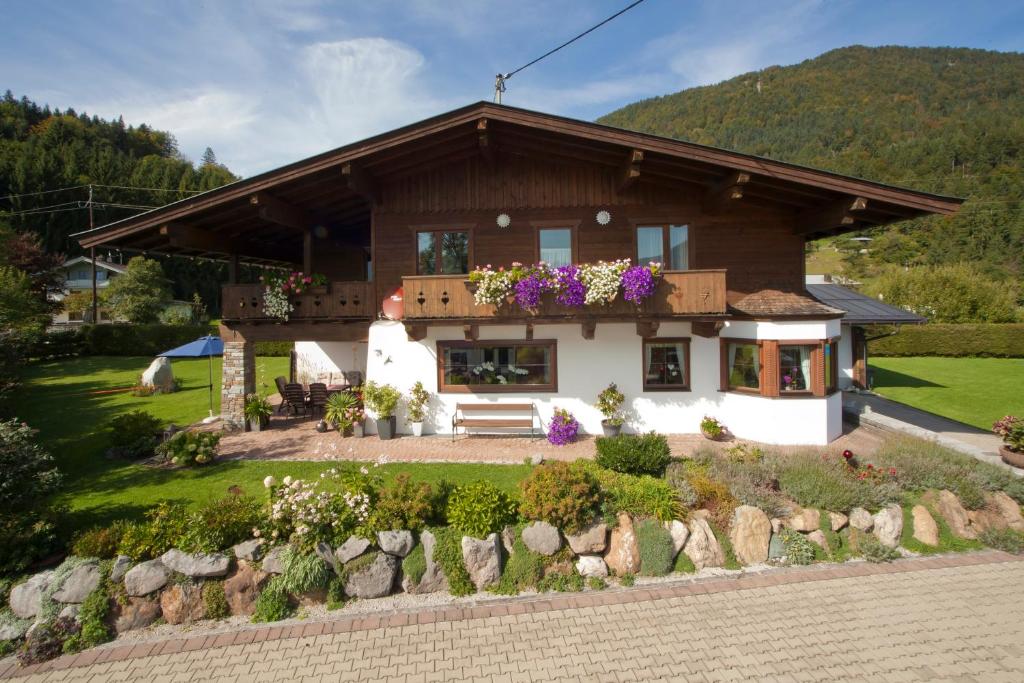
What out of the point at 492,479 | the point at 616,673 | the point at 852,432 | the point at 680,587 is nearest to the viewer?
the point at 616,673

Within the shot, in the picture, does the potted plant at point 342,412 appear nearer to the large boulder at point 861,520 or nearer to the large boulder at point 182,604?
the large boulder at point 182,604

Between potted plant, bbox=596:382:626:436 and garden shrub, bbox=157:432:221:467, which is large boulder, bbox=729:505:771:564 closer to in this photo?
potted plant, bbox=596:382:626:436

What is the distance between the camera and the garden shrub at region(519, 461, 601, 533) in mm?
6879

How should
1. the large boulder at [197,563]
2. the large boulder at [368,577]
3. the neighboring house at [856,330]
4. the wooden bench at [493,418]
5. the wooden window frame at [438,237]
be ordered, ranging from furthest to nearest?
the neighboring house at [856,330]
the wooden window frame at [438,237]
the wooden bench at [493,418]
the large boulder at [368,577]
the large boulder at [197,563]

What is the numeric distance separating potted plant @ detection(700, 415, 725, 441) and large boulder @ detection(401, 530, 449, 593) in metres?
7.82

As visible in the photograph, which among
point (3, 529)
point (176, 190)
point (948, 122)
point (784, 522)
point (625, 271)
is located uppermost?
point (948, 122)

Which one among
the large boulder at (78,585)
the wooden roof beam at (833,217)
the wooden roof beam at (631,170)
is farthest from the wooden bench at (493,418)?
the wooden roof beam at (833,217)

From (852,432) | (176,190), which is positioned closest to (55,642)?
(852,432)

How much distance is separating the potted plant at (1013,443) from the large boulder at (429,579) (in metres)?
11.4

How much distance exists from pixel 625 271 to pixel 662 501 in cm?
541

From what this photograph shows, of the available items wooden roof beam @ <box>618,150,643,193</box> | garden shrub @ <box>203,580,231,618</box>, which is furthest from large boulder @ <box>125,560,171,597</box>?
wooden roof beam @ <box>618,150,643,193</box>

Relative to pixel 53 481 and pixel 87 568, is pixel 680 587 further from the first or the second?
pixel 53 481

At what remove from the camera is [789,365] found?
1131 cm

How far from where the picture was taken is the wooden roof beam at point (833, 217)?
11.0 metres
